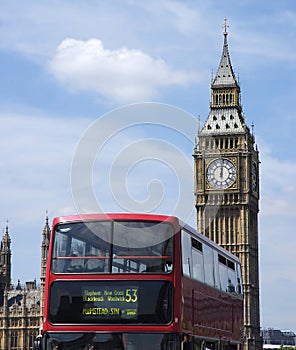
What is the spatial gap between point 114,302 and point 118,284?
44 cm

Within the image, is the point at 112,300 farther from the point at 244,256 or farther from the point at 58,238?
the point at 244,256

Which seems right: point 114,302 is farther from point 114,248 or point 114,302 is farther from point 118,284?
point 114,248

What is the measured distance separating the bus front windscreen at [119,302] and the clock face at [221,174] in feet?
267

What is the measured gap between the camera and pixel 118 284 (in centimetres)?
2108

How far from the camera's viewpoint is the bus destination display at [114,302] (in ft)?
68.9

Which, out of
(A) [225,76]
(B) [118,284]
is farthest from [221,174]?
(B) [118,284]

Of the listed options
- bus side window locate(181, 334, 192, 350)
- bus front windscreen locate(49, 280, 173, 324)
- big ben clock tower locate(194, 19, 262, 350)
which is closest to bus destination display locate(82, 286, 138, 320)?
bus front windscreen locate(49, 280, 173, 324)

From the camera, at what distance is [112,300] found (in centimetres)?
2103

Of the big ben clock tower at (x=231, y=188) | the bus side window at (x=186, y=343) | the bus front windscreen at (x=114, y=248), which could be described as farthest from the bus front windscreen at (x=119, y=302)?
the big ben clock tower at (x=231, y=188)

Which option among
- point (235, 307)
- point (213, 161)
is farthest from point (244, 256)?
point (235, 307)

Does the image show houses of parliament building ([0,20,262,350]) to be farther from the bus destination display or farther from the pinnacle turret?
the bus destination display

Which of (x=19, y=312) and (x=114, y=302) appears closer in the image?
(x=114, y=302)

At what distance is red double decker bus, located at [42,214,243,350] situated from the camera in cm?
2102

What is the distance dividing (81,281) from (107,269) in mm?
699
